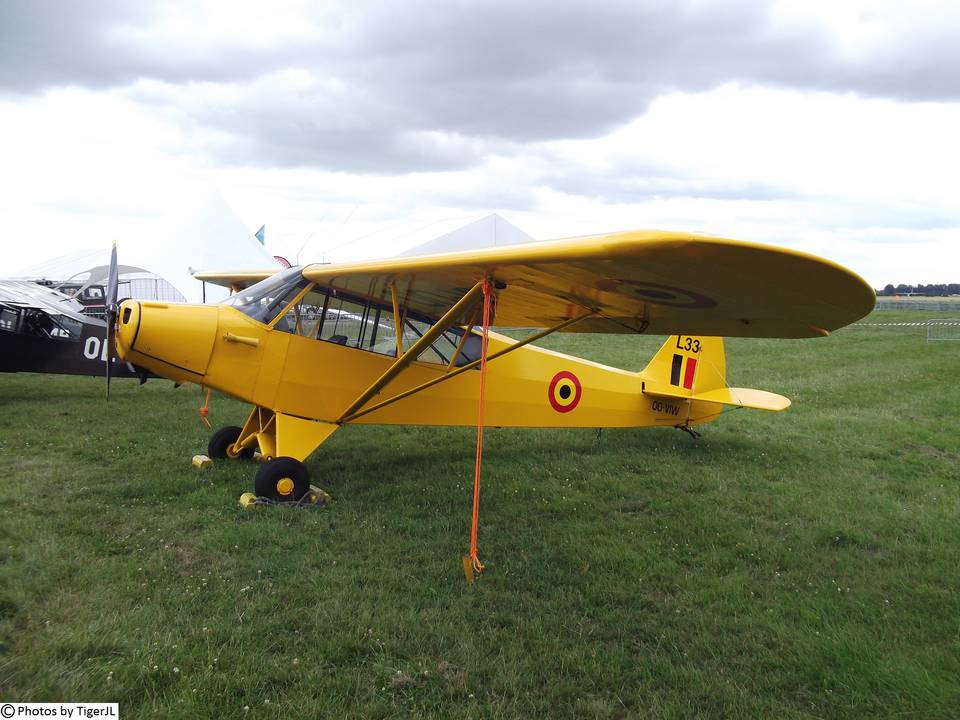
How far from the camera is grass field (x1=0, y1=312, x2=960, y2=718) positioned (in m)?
3.05

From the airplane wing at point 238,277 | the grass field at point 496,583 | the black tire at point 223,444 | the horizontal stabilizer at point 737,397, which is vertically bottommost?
the grass field at point 496,583

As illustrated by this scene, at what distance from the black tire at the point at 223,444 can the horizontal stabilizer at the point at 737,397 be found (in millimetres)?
4962

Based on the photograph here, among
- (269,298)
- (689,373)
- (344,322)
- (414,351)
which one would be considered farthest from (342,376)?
(689,373)

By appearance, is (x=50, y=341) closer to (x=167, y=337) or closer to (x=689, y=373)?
(x=167, y=337)

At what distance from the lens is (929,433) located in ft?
28.3

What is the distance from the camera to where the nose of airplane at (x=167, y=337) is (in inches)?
228

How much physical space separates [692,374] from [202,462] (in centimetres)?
613

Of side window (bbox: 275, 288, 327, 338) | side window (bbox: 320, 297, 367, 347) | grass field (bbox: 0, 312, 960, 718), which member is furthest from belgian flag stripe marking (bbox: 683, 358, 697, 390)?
side window (bbox: 275, 288, 327, 338)

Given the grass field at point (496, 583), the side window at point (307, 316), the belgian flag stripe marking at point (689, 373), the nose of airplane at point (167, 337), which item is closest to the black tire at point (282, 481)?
the grass field at point (496, 583)

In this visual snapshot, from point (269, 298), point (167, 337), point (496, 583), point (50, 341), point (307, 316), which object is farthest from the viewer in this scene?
point (50, 341)

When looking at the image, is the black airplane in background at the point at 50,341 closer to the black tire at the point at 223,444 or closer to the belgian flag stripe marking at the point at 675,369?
the black tire at the point at 223,444

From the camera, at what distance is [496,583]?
4242mm

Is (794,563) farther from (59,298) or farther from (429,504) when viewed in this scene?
(59,298)

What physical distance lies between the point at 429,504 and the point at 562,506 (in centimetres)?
122
